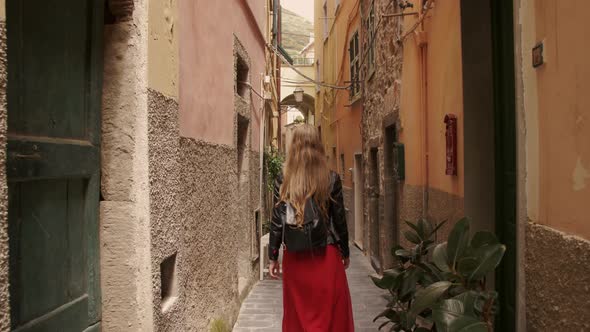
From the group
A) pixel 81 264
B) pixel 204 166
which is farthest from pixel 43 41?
pixel 204 166

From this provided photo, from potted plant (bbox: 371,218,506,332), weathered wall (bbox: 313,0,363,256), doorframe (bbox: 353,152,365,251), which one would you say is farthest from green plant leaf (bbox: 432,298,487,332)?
doorframe (bbox: 353,152,365,251)

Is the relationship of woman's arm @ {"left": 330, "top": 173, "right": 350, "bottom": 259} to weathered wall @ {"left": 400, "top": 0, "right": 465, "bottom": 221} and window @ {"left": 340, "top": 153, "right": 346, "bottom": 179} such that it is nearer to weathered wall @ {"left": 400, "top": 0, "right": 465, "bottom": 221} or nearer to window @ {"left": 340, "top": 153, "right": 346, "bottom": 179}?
weathered wall @ {"left": 400, "top": 0, "right": 465, "bottom": 221}

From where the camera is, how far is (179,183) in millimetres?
3010

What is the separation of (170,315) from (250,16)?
5.18 m

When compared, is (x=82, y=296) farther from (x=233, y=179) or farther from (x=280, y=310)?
(x=280, y=310)

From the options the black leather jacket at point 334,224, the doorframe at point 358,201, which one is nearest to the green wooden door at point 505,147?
the black leather jacket at point 334,224

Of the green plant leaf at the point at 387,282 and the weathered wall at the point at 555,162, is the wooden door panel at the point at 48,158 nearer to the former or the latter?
the green plant leaf at the point at 387,282

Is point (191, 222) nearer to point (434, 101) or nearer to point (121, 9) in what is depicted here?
point (121, 9)

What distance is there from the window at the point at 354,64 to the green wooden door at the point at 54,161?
8.91 m

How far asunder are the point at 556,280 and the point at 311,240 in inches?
70.8

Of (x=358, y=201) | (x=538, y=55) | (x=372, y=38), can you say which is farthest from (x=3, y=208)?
(x=358, y=201)

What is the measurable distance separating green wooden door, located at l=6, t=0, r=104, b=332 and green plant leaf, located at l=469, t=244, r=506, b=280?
1.63m

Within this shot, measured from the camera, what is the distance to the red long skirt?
3.52m

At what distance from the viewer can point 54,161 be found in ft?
6.17
